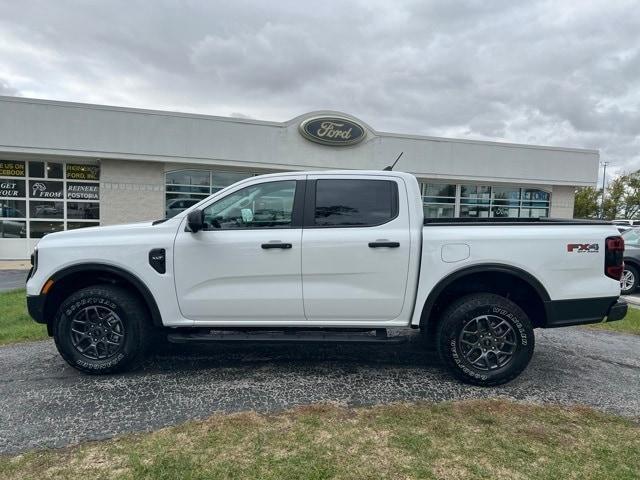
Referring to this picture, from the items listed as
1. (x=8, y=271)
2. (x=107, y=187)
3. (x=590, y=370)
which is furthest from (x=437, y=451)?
(x=107, y=187)

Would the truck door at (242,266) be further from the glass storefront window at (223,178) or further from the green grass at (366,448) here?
the glass storefront window at (223,178)

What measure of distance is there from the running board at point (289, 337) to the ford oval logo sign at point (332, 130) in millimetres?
12002

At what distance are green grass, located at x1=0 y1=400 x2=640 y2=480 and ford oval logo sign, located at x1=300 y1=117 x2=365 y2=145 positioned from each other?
1276cm

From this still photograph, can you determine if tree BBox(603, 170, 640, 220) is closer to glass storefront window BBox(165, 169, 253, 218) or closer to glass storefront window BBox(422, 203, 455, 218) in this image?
glass storefront window BBox(422, 203, 455, 218)

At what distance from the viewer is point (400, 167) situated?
16.1 m

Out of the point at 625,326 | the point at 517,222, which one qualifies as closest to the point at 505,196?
the point at 625,326

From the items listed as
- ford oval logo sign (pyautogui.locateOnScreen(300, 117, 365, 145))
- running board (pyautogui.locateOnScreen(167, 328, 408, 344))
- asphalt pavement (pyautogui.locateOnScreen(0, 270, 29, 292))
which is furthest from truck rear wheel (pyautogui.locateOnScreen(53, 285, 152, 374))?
ford oval logo sign (pyautogui.locateOnScreen(300, 117, 365, 145))

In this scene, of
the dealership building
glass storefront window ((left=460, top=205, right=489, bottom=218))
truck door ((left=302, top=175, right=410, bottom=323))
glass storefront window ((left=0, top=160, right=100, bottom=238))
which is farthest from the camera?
glass storefront window ((left=460, top=205, right=489, bottom=218))

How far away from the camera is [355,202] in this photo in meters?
3.75

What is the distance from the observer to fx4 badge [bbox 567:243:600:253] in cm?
354

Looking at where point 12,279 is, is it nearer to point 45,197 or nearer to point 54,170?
point 45,197

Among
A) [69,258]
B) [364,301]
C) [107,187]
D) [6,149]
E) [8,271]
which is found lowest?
[8,271]

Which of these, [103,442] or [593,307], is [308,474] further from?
[593,307]

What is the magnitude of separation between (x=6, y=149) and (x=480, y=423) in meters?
15.1
